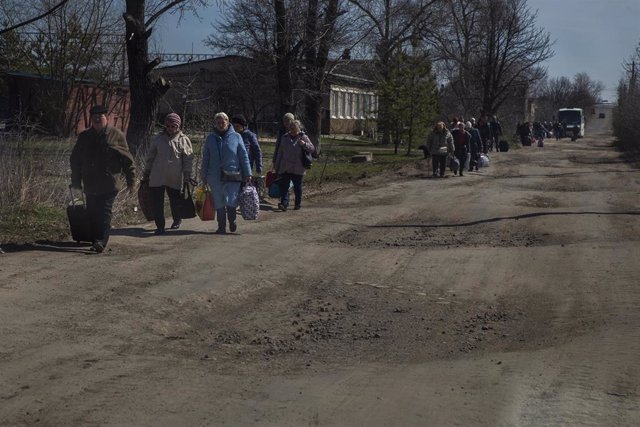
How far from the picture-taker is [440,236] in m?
13.4

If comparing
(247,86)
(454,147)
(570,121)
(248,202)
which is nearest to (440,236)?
(248,202)

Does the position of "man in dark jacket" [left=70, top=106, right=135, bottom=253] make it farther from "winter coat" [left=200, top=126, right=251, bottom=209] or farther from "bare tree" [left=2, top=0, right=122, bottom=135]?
"bare tree" [left=2, top=0, right=122, bottom=135]

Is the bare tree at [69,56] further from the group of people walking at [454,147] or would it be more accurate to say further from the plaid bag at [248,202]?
the plaid bag at [248,202]

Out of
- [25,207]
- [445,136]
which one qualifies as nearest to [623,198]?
[445,136]

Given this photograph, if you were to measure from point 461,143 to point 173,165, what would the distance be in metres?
15.7

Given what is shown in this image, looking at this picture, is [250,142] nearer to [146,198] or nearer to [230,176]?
[230,176]

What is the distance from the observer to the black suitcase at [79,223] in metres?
10.5

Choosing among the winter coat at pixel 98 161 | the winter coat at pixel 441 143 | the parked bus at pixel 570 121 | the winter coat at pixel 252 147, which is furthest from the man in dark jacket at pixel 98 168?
the parked bus at pixel 570 121

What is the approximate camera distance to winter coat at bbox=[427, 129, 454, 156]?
2452 centimetres

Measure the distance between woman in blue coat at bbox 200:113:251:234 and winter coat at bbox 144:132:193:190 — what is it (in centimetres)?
33

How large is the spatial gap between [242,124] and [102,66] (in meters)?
22.7

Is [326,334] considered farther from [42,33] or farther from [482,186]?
[42,33]

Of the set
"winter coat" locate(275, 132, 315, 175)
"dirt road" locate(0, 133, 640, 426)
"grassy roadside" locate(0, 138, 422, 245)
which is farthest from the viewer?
"winter coat" locate(275, 132, 315, 175)

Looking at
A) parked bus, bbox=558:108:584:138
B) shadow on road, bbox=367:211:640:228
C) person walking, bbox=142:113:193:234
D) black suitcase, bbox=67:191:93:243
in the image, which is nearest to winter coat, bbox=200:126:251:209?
person walking, bbox=142:113:193:234
